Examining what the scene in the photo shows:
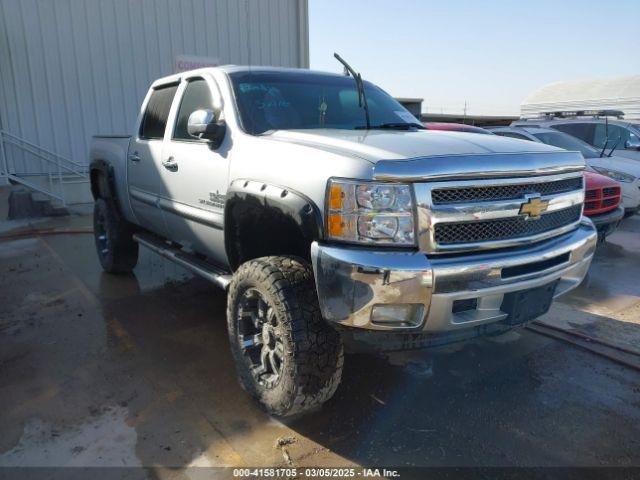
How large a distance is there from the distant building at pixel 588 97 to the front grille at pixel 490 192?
19.4 m

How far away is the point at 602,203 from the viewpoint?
232 inches

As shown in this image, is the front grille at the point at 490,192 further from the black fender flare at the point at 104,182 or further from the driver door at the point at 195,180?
the black fender flare at the point at 104,182

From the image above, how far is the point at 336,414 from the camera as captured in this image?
2803mm

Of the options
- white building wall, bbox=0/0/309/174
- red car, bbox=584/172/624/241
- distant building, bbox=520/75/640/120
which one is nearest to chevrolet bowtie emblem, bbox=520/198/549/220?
red car, bbox=584/172/624/241

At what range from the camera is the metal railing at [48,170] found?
9.12 metres

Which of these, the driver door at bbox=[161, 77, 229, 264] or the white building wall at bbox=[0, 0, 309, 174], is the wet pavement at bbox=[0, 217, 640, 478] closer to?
the driver door at bbox=[161, 77, 229, 264]

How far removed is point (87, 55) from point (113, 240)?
21.1 feet

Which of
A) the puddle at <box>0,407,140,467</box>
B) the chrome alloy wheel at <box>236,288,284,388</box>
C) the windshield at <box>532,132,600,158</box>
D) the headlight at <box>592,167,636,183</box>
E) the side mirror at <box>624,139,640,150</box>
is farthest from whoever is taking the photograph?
the side mirror at <box>624,139,640,150</box>

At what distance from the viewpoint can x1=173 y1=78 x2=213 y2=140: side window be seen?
371 cm

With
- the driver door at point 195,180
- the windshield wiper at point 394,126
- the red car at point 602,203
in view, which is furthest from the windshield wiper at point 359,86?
the red car at point 602,203

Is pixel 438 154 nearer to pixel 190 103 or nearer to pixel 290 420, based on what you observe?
pixel 290 420

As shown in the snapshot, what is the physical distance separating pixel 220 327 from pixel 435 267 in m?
2.38

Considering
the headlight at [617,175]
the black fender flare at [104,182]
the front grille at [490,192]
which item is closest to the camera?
the front grille at [490,192]

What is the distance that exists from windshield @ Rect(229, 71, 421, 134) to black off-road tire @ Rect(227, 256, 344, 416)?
1.00 meters
